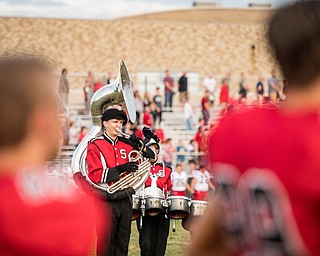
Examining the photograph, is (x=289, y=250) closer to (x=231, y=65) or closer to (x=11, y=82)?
(x=11, y=82)

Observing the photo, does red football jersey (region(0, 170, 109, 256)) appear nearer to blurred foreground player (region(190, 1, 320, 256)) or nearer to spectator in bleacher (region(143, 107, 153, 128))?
blurred foreground player (region(190, 1, 320, 256))

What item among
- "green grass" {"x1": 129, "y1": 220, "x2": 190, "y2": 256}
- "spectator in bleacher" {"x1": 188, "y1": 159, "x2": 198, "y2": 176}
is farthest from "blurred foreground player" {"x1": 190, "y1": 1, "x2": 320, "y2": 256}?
"spectator in bleacher" {"x1": 188, "y1": 159, "x2": 198, "y2": 176}

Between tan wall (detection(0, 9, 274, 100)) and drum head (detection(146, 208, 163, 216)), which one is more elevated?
tan wall (detection(0, 9, 274, 100))

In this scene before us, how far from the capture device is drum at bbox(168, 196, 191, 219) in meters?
10.3

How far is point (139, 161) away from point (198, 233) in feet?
20.7

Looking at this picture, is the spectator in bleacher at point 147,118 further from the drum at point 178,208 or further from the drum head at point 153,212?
the drum head at point 153,212

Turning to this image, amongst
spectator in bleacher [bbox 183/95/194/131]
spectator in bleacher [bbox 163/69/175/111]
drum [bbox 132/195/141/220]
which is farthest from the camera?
spectator in bleacher [bbox 163/69/175/111]

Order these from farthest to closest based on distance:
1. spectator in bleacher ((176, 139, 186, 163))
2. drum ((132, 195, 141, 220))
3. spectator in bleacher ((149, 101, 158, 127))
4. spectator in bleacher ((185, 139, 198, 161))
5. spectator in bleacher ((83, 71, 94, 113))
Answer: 1. spectator in bleacher ((83, 71, 94, 113))
2. spectator in bleacher ((149, 101, 158, 127))
3. spectator in bleacher ((185, 139, 198, 161))
4. spectator in bleacher ((176, 139, 186, 163))
5. drum ((132, 195, 141, 220))

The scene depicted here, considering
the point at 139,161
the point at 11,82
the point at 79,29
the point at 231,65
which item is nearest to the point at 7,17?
the point at 79,29

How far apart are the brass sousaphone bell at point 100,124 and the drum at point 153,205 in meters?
1.10

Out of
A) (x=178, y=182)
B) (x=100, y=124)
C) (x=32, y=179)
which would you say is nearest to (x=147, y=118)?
(x=178, y=182)

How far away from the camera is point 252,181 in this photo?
2268 mm

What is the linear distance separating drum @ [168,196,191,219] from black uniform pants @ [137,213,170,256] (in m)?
0.27

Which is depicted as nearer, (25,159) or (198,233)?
(25,159)
